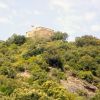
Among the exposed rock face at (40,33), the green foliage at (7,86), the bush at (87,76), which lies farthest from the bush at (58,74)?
the exposed rock face at (40,33)

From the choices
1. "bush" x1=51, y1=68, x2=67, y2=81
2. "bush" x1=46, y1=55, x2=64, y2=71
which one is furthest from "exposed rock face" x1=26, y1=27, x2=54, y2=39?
"bush" x1=51, y1=68, x2=67, y2=81

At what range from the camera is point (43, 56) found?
205ft

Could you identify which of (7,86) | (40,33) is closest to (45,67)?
(7,86)

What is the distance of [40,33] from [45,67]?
3049 centimetres

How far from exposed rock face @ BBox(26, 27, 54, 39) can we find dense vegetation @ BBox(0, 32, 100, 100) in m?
5.69

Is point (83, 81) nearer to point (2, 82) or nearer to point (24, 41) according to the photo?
point (2, 82)

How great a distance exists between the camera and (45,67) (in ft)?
195

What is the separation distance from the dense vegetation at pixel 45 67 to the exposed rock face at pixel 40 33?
5691 millimetres

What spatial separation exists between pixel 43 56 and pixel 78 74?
5466mm

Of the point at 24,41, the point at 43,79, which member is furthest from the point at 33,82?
the point at 24,41

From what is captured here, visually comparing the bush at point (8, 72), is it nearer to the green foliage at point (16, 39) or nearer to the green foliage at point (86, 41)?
Result: the green foliage at point (16, 39)

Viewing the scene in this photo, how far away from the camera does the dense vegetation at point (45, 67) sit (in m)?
45.6

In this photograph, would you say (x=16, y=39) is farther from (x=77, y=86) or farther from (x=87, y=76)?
(x=77, y=86)

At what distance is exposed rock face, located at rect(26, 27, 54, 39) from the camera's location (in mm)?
88075
